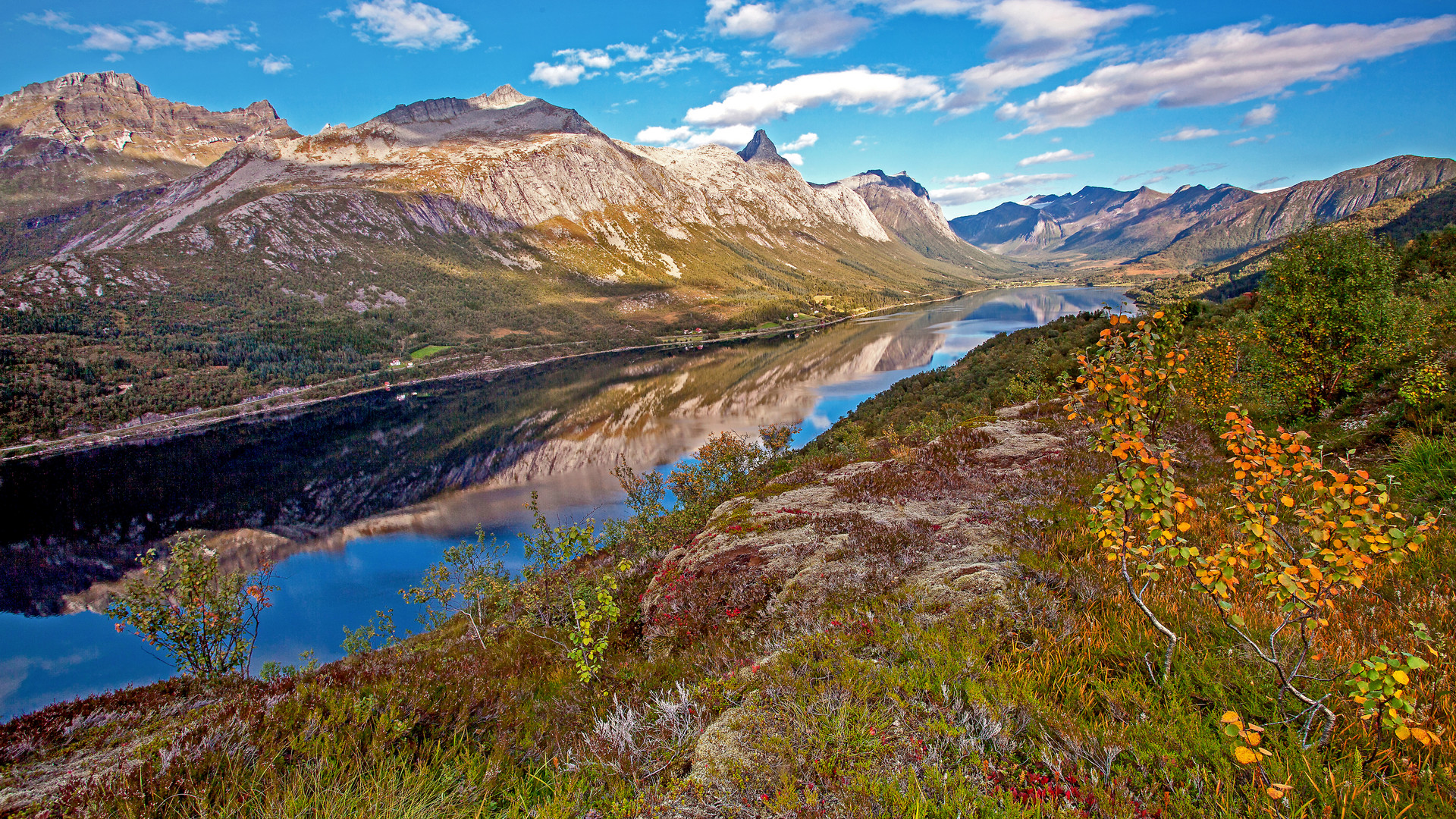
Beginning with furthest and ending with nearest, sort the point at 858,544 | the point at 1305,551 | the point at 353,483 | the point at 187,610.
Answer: the point at 353,483, the point at 187,610, the point at 858,544, the point at 1305,551

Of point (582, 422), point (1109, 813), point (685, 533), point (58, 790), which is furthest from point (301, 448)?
point (1109, 813)

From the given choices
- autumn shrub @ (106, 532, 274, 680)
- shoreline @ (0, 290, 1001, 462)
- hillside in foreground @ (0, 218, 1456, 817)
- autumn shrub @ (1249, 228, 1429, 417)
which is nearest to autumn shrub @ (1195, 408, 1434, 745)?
hillside in foreground @ (0, 218, 1456, 817)

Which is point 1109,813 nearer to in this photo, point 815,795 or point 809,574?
point 815,795

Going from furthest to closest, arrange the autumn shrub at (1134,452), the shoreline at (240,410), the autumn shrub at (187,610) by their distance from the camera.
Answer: the shoreline at (240,410) → the autumn shrub at (187,610) → the autumn shrub at (1134,452)

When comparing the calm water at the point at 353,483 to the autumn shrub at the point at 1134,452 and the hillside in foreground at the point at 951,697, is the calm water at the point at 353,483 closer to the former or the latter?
the hillside in foreground at the point at 951,697

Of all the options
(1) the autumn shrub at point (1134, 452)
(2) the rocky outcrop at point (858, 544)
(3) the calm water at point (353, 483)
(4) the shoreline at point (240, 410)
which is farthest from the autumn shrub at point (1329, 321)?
(4) the shoreline at point (240, 410)

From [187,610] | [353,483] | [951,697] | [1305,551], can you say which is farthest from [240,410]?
[1305,551]

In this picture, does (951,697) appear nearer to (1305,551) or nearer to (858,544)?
(1305,551)
